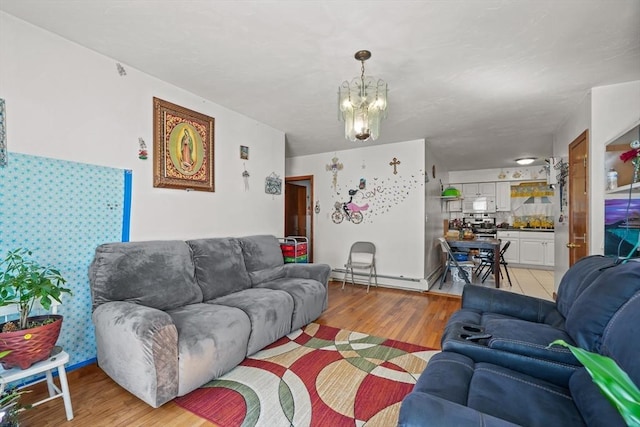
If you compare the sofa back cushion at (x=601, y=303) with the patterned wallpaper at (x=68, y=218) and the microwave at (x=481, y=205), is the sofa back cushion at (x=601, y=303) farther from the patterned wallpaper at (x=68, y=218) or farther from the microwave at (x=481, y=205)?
the microwave at (x=481, y=205)

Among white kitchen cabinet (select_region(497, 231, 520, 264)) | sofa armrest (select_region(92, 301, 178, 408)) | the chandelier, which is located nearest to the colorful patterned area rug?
sofa armrest (select_region(92, 301, 178, 408))

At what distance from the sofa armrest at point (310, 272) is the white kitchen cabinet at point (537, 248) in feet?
18.2

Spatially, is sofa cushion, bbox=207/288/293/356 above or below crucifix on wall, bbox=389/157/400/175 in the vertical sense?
below

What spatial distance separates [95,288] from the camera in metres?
2.00

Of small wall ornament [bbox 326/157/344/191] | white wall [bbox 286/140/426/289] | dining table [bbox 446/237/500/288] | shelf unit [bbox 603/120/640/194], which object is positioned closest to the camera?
shelf unit [bbox 603/120/640/194]

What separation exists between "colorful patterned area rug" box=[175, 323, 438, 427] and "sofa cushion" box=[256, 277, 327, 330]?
238 mm

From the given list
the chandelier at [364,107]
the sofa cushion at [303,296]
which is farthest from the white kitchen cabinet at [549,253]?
the chandelier at [364,107]

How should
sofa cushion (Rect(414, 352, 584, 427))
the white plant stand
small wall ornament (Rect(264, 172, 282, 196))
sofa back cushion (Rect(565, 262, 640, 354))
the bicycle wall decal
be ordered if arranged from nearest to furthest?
sofa cushion (Rect(414, 352, 584, 427)), sofa back cushion (Rect(565, 262, 640, 354)), the white plant stand, small wall ornament (Rect(264, 172, 282, 196)), the bicycle wall decal

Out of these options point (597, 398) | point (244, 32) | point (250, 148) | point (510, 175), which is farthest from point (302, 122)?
point (510, 175)

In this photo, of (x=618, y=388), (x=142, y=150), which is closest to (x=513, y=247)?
(x=618, y=388)

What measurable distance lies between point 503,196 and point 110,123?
780 centimetres

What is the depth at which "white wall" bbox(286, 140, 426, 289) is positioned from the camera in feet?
14.7

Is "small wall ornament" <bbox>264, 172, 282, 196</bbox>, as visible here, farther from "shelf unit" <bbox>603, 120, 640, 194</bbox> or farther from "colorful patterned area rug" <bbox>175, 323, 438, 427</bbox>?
"shelf unit" <bbox>603, 120, 640, 194</bbox>

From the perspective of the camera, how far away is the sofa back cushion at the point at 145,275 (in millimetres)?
2023
